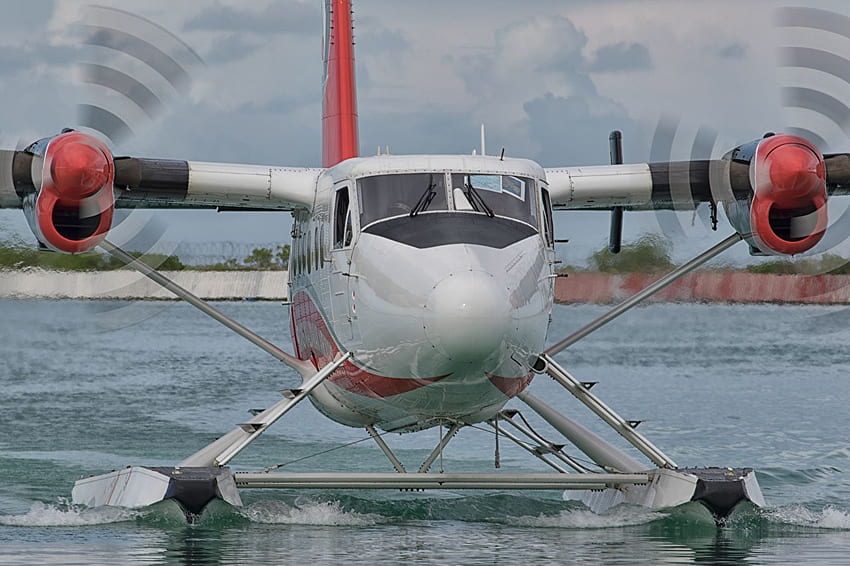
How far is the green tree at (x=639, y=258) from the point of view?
22.5 m

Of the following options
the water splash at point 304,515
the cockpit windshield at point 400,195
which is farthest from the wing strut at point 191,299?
the cockpit windshield at point 400,195

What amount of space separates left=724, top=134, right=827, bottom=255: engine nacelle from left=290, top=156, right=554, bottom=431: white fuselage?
2.46 metres

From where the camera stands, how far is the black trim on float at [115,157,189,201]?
14.6m

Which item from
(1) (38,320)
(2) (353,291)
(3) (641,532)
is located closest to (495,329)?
(2) (353,291)

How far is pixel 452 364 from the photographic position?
1177 cm

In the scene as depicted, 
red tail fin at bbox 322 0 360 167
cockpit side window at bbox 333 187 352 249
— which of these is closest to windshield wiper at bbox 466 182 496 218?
cockpit side window at bbox 333 187 352 249

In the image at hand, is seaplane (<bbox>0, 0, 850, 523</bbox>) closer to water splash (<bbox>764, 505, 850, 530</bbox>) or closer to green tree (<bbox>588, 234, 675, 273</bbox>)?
water splash (<bbox>764, 505, 850, 530</bbox>)

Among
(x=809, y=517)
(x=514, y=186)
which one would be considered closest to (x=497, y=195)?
(x=514, y=186)

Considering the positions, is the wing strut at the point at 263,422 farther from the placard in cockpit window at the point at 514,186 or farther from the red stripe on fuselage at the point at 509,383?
the placard in cockpit window at the point at 514,186

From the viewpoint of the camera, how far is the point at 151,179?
14719 mm

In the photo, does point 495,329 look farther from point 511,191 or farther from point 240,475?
point 240,475

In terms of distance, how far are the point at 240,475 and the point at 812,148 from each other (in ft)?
20.7

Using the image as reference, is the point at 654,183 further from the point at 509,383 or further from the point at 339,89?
the point at 339,89

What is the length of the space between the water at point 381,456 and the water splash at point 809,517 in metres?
0.04
